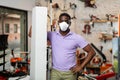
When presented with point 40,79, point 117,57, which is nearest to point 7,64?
point 40,79

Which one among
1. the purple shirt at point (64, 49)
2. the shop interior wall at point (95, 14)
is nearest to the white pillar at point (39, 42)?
the purple shirt at point (64, 49)

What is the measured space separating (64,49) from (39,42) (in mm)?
816

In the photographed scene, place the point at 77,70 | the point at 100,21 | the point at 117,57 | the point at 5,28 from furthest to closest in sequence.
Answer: the point at 100,21 → the point at 5,28 → the point at 77,70 → the point at 117,57

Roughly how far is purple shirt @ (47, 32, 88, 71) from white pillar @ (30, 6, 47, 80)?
77 centimetres

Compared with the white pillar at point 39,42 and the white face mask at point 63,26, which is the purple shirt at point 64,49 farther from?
the white pillar at point 39,42

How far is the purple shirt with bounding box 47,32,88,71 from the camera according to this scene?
2.47m

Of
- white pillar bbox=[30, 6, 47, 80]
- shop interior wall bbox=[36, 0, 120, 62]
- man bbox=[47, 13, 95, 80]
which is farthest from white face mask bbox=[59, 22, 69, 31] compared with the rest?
shop interior wall bbox=[36, 0, 120, 62]

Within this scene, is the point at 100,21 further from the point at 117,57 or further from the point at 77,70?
the point at 117,57

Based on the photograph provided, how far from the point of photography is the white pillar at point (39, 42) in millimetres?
→ 1663

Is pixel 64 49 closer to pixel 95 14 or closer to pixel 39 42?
pixel 39 42

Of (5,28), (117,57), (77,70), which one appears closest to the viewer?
(117,57)

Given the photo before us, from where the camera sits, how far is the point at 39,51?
5.56 feet

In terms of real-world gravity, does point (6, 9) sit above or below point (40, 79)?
above

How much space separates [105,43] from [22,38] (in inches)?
84.9
